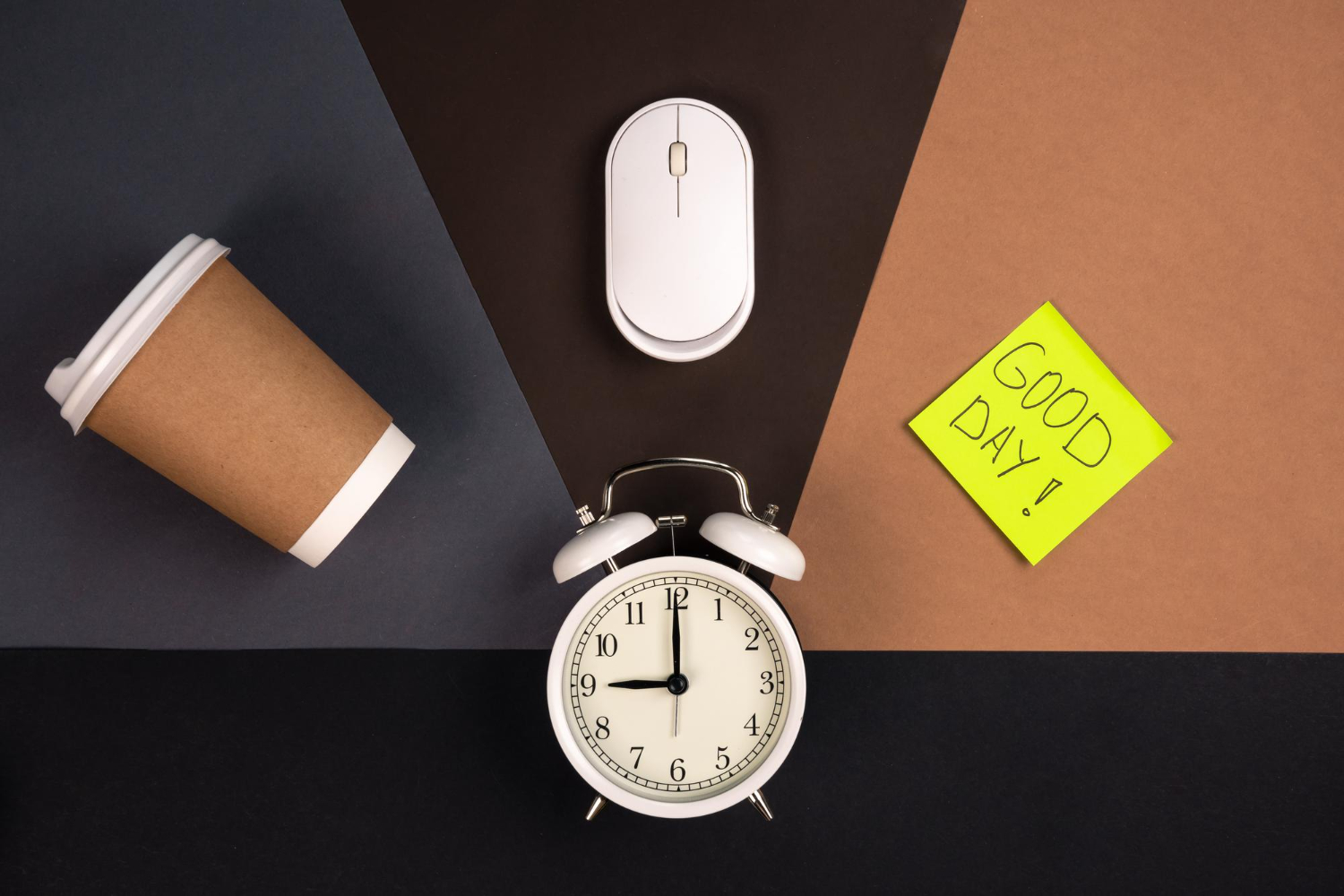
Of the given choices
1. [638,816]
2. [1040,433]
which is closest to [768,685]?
[638,816]

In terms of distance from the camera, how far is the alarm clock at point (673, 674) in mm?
637

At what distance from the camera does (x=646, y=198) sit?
2.11 feet

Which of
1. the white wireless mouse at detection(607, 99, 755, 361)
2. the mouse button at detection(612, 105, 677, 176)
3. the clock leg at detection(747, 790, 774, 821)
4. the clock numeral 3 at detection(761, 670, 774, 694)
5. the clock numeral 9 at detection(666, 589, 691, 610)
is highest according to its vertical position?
the mouse button at detection(612, 105, 677, 176)

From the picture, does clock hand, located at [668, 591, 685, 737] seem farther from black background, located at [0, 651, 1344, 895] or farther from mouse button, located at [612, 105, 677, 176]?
mouse button, located at [612, 105, 677, 176]

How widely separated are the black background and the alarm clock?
11 centimetres

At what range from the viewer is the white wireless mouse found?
637mm

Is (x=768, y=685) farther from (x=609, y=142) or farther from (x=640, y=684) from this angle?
(x=609, y=142)

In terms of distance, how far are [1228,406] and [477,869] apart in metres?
0.81

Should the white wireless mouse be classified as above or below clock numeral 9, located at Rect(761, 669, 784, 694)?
above

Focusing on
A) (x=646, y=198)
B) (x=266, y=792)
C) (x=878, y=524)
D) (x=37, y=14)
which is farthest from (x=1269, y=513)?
(x=37, y=14)

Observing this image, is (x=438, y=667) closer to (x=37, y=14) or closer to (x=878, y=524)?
(x=878, y=524)

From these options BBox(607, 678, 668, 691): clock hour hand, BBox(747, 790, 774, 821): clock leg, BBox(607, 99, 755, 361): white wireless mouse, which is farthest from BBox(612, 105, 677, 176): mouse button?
BBox(747, 790, 774, 821): clock leg

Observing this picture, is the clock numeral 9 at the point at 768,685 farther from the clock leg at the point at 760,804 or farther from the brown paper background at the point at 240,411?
the brown paper background at the point at 240,411

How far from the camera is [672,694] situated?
2.10 feet
